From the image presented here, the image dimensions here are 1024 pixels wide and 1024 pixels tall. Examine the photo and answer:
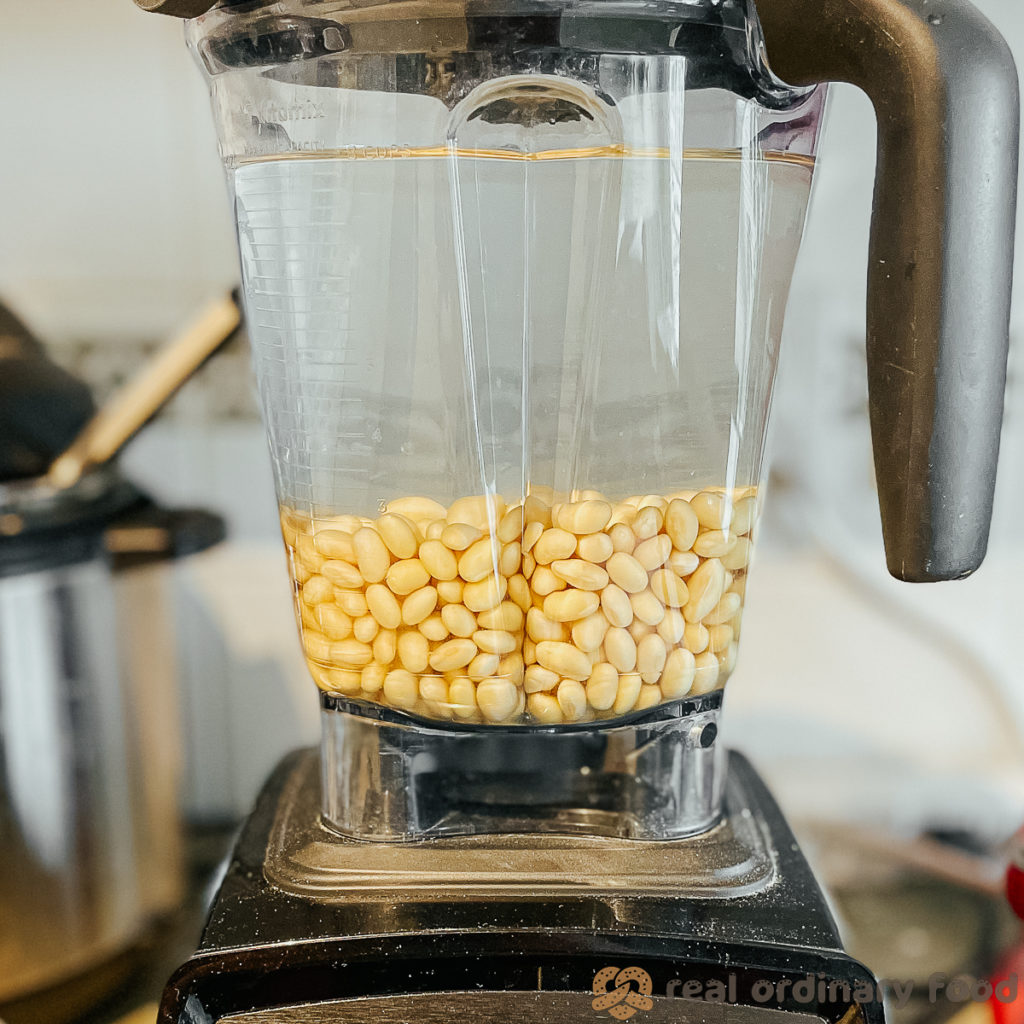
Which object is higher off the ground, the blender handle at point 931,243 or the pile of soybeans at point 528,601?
the blender handle at point 931,243

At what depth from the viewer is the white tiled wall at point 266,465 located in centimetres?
70

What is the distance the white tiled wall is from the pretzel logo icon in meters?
0.44

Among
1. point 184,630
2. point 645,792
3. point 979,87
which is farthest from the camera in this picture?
point 184,630

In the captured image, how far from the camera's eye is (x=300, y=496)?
401 millimetres

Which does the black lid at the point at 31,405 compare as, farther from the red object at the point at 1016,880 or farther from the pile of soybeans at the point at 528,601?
the red object at the point at 1016,880

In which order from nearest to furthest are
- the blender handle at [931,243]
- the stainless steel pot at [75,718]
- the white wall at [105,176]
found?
1. the blender handle at [931,243]
2. the stainless steel pot at [75,718]
3. the white wall at [105,176]

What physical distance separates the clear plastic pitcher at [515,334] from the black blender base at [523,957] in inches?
2.5

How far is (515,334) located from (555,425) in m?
A: 0.04

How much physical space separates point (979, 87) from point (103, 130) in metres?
0.60

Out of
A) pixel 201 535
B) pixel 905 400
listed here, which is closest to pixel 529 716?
pixel 905 400

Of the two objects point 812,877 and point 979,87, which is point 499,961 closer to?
point 812,877

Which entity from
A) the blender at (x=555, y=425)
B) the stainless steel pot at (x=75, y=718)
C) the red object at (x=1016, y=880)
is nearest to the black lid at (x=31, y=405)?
the stainless steel pot at (x=75, y=718)

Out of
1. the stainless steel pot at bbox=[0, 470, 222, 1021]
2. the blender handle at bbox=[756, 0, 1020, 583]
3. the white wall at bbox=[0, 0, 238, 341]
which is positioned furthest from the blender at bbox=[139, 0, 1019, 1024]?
the white wall at bbox=[0, 0, 238, 341]

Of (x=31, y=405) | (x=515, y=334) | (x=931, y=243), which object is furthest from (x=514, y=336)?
(x=31, y=405)
